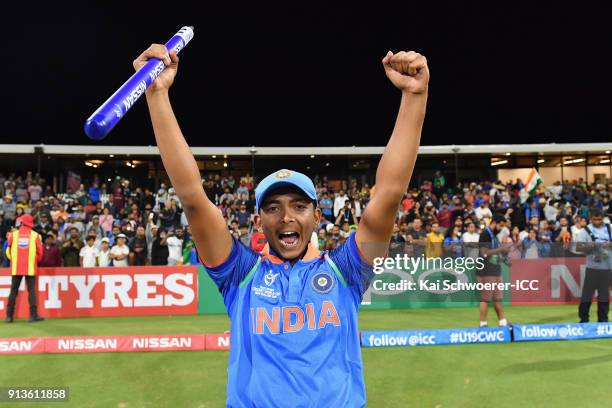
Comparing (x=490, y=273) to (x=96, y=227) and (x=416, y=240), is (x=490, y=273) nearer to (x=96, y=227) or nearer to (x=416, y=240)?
(x=416, y=240)

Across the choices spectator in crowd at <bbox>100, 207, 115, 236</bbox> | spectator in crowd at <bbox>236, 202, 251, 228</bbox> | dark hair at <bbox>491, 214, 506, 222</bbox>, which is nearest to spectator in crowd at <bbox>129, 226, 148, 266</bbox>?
spectator in crowd at <bbox>100, 207, 115, 236</bbox>

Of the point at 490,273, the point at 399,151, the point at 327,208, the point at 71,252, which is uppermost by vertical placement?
the point at 327,208

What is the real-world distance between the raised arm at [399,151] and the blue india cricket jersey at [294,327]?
13 centimetres

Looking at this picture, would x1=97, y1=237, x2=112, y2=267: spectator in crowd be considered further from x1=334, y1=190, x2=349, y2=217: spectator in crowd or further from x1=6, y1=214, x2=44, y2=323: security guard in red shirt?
x1=334, y1=190, x2=349, y2=217: spectator in crowd

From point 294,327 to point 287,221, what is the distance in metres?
0.42

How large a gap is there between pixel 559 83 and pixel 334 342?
39063 millimetres

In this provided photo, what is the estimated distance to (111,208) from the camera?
19.4m

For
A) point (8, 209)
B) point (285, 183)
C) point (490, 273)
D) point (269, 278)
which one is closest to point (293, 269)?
point (269, 278)

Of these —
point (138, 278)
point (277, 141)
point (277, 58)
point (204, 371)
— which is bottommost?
point (204, 371)

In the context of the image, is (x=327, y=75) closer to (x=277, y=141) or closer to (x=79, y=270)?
(x=277, y=141)

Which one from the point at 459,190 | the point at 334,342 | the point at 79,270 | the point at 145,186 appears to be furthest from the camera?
the point at 145,186

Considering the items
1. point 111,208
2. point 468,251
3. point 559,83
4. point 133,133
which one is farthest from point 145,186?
point 559,83

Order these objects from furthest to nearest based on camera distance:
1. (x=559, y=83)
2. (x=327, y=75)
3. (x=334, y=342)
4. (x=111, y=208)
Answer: (x=327, y=75)
(x=559, y=83)
(x=111, y=208)
(x=334, y=342)

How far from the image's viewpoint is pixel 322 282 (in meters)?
2.06
